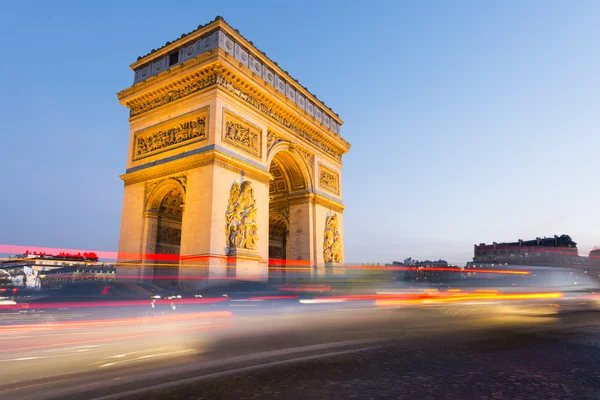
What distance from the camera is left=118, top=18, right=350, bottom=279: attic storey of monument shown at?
1664 cm

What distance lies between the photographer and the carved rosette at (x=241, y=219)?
55.3ft

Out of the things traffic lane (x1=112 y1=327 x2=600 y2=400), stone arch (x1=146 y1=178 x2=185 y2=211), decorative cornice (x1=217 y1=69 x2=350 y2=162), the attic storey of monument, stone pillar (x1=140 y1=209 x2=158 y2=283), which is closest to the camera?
traffic lane (x1=112 y1=327 x2=600 y2=400)

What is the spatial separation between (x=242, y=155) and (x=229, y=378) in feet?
48.3

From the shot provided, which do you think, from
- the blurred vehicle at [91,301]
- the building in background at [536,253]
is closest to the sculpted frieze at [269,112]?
the blurred vehicle at [91,301]

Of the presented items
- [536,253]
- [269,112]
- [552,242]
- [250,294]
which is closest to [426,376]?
[250,294]

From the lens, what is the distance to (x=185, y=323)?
29.7 ft

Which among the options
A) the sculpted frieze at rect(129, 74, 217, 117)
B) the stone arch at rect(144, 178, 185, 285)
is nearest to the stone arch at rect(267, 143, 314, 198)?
the sculpted frieze at rect(129, 74, 217, 117)

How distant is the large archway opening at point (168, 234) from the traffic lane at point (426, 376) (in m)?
14.5

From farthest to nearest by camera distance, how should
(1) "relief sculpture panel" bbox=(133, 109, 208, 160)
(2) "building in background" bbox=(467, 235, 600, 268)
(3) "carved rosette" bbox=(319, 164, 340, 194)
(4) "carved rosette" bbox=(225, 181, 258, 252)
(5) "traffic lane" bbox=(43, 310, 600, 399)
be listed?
1. (2) "building in background" bbox=(467, 235, 600, 268)
2. (3) "carved rosette" bbox=(319, 164, 340, 194)
3. (1) "relief sculpture panel" bbox=(133, 109, 208, 160)
4. (4) "carved rosette" bbox=(225, 181, 258, 252)
5. (5) "traffic lane" bbox=(43, 310, 600, 399)

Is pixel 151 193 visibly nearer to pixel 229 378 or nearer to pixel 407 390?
pixel 229 378

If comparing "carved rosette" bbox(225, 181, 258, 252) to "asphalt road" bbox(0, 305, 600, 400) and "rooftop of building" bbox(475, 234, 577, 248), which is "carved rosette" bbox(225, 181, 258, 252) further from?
"rooftop of building" bbox(475, 234, 577, 248)

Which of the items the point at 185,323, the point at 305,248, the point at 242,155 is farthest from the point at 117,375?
the point at 305,248

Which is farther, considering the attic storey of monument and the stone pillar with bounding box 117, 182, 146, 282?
the stone pillar with bounding box 117, 182, 146, 282

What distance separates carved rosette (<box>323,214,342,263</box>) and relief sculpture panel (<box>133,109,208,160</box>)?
9694 millimetres
